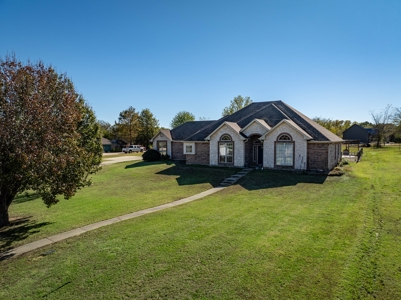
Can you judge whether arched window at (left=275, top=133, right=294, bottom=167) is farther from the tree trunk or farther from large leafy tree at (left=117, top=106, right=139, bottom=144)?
large leafy tree at (left=117, top=106, right=139, bottom=144)

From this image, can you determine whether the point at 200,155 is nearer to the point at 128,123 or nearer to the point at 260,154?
the point at 260,154

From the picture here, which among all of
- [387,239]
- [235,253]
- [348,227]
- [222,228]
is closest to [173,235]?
[222,228]

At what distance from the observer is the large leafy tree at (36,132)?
27.9ft

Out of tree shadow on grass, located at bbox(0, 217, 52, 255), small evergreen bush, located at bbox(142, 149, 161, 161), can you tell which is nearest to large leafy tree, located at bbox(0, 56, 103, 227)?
tree shadow on grass, located at bbox(0, 217, 52, 255)

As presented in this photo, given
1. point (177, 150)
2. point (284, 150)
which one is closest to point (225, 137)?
point (284, 150)

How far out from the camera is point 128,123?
6500 centimetres

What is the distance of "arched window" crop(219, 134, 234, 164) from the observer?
25.5 m

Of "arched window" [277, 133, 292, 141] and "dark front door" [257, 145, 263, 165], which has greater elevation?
"arched window" [277, 133, 292, 141]

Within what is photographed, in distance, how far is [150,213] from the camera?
11953 millimetres

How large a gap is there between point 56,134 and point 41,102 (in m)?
1.29

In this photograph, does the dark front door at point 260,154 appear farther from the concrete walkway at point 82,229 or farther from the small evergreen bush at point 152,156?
the small evergreen bush at point 152,156

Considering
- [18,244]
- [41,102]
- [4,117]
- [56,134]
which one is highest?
[41,102]

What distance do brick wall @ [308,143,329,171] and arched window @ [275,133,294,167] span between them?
58.6 inches

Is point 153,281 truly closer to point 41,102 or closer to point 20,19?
point 41,102
